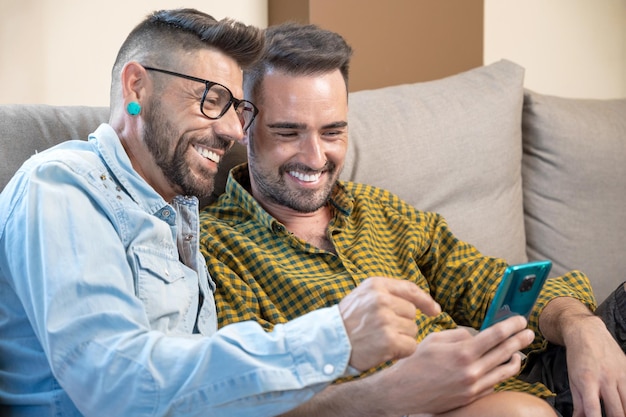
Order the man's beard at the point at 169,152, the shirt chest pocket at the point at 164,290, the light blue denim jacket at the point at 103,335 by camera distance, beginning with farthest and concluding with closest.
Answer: the man's beard at the point at 169,152
the shirt chest pocket at the point at 164,290
the light blue denim jacket at the point at 103,335

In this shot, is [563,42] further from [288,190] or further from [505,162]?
[288,190]

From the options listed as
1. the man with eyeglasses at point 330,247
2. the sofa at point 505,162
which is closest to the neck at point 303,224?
the man with eyeglasses at point 330,247

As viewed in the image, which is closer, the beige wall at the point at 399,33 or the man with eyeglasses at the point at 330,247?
the man with eyeglasses at the point at 330,247

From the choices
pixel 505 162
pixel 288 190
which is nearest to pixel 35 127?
pixel 288 190

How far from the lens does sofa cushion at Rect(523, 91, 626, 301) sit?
2.41m

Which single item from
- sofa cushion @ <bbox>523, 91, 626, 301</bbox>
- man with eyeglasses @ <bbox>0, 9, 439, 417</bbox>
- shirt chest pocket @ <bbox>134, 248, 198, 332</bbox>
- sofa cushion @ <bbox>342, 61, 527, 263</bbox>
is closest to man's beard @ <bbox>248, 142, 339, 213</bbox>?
sofa cushion @ <bbox>342, 61, 527, 263</bbox>

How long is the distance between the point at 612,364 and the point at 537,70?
2041 mm

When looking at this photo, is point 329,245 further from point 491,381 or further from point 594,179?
point 594,179

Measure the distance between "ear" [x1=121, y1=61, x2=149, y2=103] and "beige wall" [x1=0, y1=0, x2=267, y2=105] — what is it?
1.02 meters

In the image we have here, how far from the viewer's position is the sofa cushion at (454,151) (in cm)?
218

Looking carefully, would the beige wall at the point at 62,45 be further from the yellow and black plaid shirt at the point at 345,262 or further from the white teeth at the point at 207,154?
the white teeth at the point at 207,154

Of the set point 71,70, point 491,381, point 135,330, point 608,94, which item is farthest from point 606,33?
point 135,330

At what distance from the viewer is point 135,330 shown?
1136 millimetres

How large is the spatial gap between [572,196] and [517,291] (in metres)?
1.12
